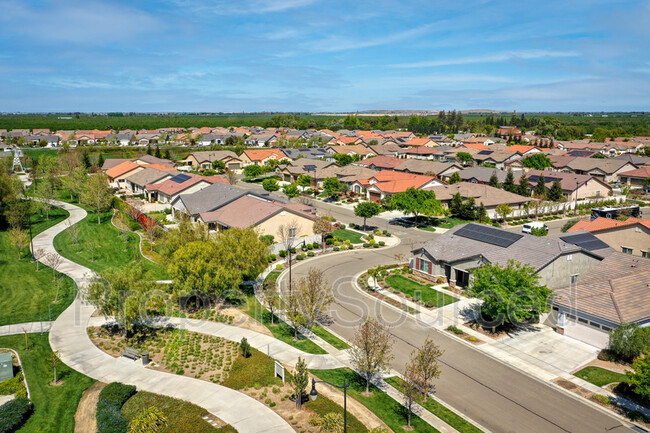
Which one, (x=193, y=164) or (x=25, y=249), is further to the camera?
(x=193, y=164)

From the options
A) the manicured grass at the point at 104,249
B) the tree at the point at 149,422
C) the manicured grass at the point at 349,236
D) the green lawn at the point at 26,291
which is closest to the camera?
the tree at the point at 149,422

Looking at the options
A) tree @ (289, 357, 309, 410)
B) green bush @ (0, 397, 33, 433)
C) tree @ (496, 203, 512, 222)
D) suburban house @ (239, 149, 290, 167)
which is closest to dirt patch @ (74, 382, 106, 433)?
green bush @ (0, 397, 33, 433)

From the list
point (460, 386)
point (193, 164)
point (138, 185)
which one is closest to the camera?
point (460, 386)

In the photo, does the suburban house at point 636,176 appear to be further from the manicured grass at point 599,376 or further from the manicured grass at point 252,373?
the manicured grass at point 252,373

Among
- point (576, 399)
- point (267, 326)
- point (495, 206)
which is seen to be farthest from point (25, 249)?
point (495, 206)

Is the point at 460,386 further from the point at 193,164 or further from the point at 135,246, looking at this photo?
the point at 193,164

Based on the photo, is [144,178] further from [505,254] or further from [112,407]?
[505,254]

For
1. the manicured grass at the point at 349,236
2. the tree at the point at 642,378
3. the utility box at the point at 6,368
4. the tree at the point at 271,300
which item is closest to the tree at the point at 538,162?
the manicured grass at the point at 349,236
